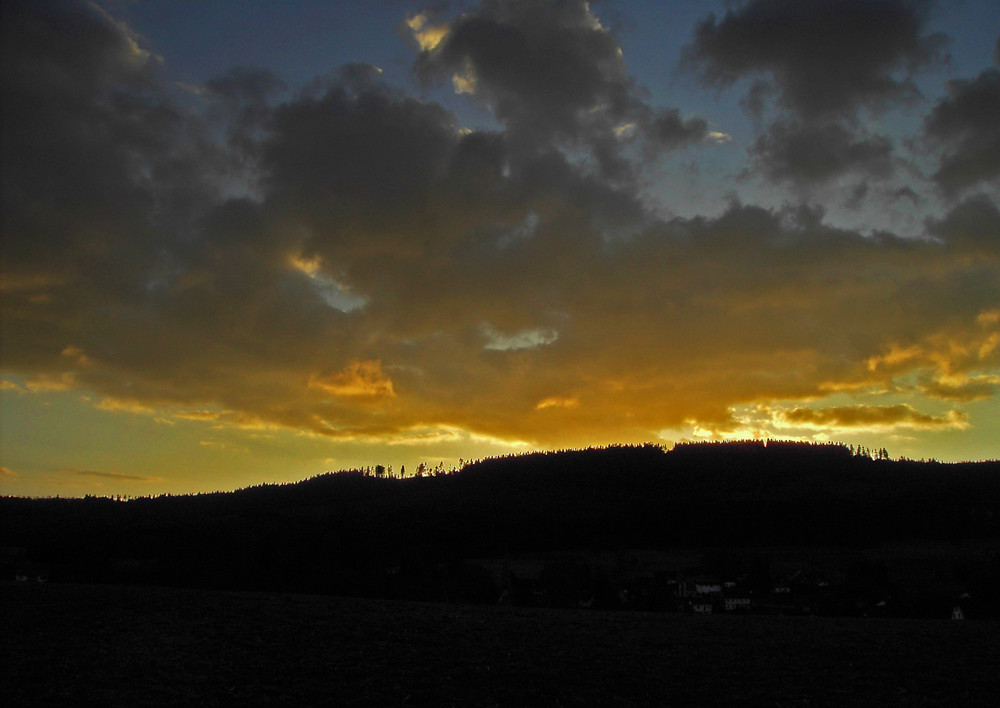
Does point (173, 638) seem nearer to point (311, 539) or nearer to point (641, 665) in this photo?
point (641, 665)

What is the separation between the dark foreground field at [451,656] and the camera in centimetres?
1898

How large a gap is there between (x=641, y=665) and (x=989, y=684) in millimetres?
10584

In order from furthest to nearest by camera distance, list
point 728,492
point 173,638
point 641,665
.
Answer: point 728,492, point 173,638, point 641,665

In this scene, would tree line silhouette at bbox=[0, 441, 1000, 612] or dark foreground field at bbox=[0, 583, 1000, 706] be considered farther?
tree line silhouette at bbox=[0, 441, 1000, 612]

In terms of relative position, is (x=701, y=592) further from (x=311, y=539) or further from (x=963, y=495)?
(x=963, y=495)

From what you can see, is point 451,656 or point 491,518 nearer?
point 451,656

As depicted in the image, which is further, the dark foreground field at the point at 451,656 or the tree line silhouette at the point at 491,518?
the tree line silhouette at the point at 491,518

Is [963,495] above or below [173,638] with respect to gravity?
above

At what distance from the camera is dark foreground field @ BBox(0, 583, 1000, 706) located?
19.0 metres

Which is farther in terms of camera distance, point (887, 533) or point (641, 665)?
point (887, 533)

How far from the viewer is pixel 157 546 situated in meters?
76.0

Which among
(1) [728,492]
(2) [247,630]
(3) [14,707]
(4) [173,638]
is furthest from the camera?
(1) [728,492]

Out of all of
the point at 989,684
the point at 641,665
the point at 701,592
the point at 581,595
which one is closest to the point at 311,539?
the point at 581,595

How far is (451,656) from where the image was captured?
23.5m
